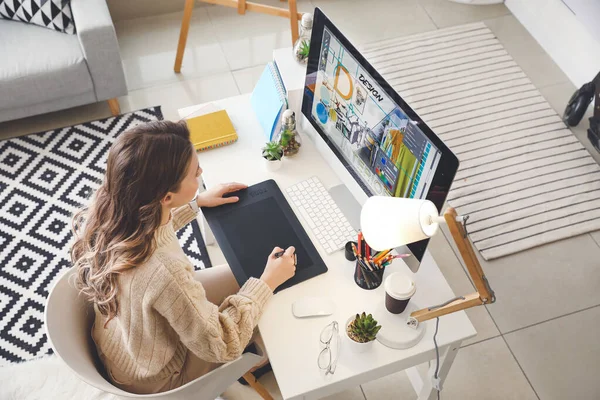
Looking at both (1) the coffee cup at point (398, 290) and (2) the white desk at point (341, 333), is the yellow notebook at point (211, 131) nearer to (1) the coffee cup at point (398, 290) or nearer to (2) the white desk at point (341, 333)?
(2) the white desk at point (341, 333)

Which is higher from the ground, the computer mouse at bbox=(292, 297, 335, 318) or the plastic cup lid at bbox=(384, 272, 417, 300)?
the plastic cup lid at bbox=(384, 272, 417, 300)

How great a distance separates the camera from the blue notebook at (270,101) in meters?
1.90

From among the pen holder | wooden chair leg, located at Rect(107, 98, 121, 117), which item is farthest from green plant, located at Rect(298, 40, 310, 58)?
wooden chair leg, located at Rect(107, 98, 121, 117)

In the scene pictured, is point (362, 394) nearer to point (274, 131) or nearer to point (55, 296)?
point (274, 131)

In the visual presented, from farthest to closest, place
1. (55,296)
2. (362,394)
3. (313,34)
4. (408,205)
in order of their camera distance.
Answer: (362,394), (313,34), (55,296), (408,205)

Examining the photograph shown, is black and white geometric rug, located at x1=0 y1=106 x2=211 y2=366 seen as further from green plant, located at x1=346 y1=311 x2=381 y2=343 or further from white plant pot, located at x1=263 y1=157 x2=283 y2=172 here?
green plant, located at x1=346 y1=311 x2=381 y2=343

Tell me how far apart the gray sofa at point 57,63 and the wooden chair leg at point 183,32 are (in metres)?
0.38

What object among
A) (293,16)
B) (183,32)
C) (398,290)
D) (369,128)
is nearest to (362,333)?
(398,290)

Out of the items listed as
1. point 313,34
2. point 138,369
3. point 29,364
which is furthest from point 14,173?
point 313,34

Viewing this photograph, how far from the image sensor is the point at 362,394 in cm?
212

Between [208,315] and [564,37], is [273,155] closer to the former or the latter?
[208,315]

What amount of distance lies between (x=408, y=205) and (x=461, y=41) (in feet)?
7.85

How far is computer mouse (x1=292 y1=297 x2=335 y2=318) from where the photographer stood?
1.59 m

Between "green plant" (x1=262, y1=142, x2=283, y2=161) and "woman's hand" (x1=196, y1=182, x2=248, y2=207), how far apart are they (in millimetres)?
136
